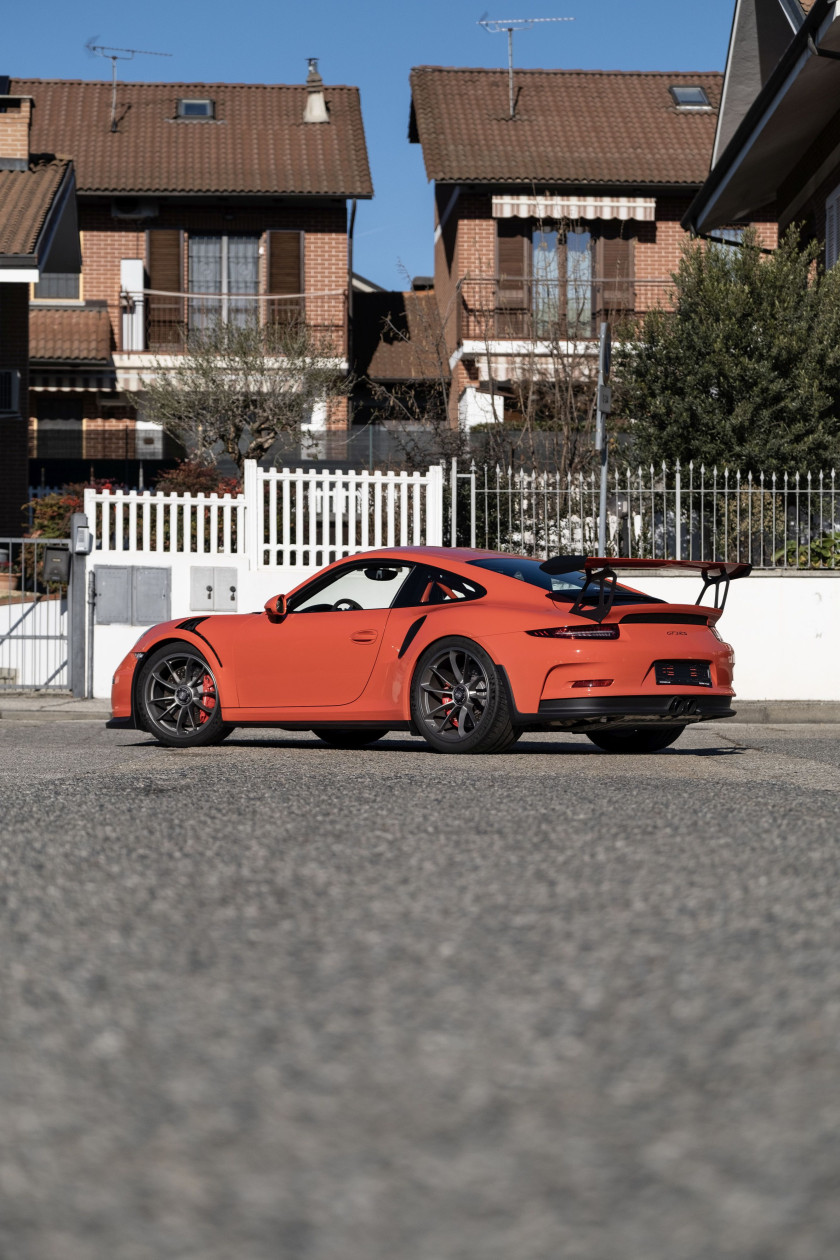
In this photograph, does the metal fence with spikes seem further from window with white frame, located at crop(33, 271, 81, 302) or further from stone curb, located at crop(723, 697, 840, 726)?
window with white frame, located at crop(33, 271, 81, 302)

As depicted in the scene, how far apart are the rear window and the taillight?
1.12ft

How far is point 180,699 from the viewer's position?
10.5 meters

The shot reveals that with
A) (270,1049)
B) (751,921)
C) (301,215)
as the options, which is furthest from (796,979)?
(301,215)

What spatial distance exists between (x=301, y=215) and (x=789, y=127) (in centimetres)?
1658

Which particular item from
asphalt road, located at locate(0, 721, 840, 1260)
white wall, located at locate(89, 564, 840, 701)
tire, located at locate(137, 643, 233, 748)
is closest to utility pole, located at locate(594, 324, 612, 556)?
white wall, located at locate(89, 564, 840, 701)

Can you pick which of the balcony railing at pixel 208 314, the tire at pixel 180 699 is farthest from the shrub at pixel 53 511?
the tire at pixel 180 699

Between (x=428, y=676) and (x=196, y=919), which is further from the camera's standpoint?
(x=428, y=676)

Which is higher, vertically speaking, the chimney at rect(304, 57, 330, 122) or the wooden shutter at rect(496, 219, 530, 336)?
the chimney at rect(304, 57, 330, 122)

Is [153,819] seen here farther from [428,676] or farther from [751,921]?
[428,676]

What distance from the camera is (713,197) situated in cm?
2361

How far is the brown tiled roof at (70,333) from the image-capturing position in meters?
33.4

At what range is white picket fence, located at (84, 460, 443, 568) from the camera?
16891mm

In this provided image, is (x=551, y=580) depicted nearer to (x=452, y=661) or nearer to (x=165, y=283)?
(x=452, y=661)

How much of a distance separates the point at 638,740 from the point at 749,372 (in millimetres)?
8827
